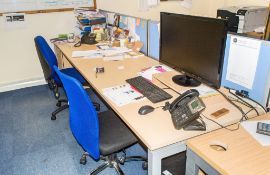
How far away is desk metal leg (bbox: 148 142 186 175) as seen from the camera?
4.20 ft

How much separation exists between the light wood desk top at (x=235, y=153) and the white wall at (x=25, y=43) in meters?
2.97

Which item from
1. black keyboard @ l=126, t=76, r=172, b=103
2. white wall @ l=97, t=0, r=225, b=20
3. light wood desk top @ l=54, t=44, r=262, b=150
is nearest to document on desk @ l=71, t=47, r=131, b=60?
light wood desk top @ l=54, t=44, r=262, b=150

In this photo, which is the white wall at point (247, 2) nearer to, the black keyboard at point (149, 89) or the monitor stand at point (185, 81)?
the monitor stand at point (185, 81)

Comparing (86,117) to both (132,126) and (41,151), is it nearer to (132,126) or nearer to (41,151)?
(132,126)

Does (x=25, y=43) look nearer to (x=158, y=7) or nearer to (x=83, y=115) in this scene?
(x=158, y=7)

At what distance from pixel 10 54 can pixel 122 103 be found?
8.39 feet

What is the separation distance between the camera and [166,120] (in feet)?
4.64

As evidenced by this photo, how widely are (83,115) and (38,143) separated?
116 cm

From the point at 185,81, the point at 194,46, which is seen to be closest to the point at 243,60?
the point at 194,46

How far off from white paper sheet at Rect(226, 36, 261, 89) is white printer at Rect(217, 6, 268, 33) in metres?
2.06

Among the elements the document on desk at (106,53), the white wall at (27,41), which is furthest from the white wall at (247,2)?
the document on desk at (106,53)

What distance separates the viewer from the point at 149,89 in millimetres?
1757

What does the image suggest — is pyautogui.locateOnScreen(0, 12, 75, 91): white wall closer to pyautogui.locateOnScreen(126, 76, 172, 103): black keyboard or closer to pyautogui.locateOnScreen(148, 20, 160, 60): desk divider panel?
pyautogui.locateOnScreen(148, 20, 160, 60): desk divider panel

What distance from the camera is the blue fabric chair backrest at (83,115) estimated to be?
1.42 metres
